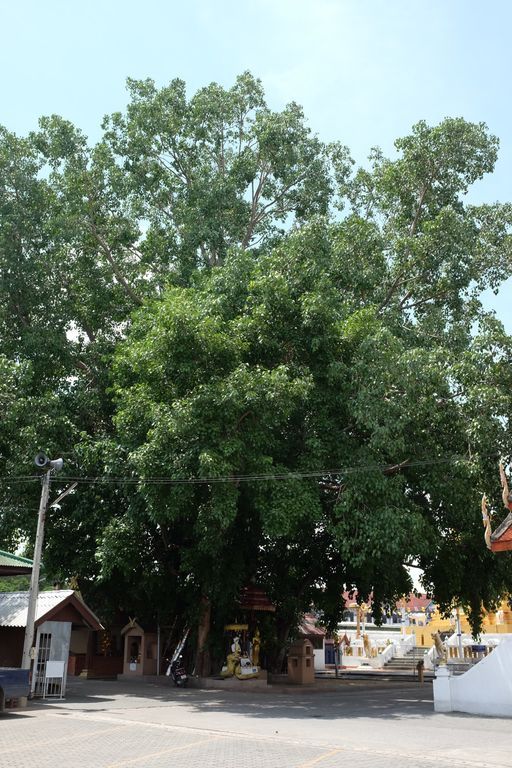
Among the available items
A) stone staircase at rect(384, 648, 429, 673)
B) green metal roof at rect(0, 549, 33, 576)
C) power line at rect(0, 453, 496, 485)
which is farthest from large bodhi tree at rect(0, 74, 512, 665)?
stone staircase at rect(384, 648, 429, 673)

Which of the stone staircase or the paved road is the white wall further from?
the stone staircase

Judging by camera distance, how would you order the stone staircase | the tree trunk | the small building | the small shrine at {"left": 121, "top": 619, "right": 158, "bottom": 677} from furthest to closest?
the stone staircase
the small shrine at {"left": 121, "top": 619, "right": 158, "bottom": 677}
the tree trunk
the small building

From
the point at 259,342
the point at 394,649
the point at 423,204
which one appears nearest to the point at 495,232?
the point at 423,204

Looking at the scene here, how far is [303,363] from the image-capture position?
2370 centimetres

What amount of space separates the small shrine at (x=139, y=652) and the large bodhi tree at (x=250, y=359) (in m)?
1.14

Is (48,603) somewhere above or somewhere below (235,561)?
below

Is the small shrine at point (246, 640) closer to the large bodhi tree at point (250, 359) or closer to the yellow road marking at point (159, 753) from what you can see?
the large bodhi tree at point (250, 359)

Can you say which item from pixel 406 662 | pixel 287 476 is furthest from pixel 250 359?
pixel 406 662

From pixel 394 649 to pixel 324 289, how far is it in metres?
28.1

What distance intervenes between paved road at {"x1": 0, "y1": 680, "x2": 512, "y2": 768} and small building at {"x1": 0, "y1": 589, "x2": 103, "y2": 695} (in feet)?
3.94

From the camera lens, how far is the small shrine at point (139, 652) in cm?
2844

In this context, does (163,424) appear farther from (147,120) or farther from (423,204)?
(147,120)

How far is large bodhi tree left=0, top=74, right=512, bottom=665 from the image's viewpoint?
20.7 meters

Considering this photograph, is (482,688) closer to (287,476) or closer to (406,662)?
(287,476)
